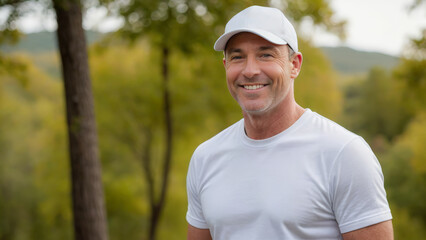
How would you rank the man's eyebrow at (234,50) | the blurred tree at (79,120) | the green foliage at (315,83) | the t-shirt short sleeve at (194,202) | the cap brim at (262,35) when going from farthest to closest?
the green foliage at (315,83) → the blurred tree at (79,120) → the t-shirt short sleeve at (194,202) → the man's eyebrow at (234,50) → the cap brim at (262,35)

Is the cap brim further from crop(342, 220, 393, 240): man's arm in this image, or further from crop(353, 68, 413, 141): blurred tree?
crop(353, 68, 413, 141): blurred tree

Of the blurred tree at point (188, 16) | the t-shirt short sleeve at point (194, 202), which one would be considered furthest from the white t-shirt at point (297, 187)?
the blurred tree at point (188, 16)

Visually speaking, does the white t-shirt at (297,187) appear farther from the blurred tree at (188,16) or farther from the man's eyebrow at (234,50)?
the blurred tree at (188,16)

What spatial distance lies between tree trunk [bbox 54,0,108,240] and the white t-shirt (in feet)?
12.8

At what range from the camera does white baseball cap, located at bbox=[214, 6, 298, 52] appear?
210cm

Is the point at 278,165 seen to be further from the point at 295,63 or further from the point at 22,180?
the point at 22,180

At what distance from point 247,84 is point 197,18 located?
24.6 ft

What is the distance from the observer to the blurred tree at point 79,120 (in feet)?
19.0

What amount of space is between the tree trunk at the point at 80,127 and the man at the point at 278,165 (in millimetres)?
3821

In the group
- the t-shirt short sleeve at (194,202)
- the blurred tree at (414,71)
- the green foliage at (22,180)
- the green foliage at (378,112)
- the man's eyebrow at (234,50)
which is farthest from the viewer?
the green foliage at (378,112)

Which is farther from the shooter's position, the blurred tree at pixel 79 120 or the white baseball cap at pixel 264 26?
the blurred tree at pixel 79 120

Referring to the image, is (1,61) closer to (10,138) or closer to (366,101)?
(10,138)

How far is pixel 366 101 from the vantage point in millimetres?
54750

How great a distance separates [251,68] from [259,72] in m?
0.04
